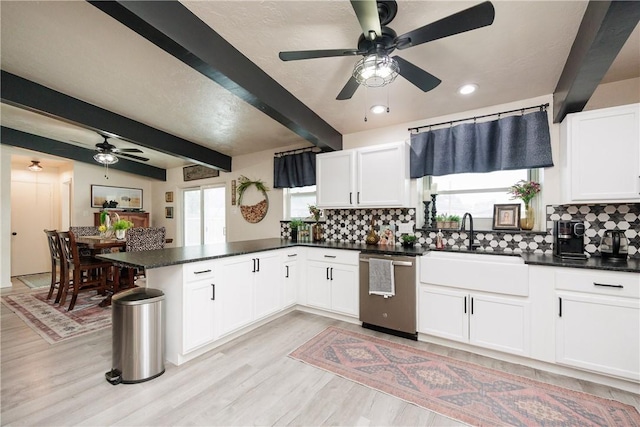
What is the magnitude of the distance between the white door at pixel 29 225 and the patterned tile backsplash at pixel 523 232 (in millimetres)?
7041

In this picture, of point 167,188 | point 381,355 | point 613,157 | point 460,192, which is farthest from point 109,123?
point 613,157

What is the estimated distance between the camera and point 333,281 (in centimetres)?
325

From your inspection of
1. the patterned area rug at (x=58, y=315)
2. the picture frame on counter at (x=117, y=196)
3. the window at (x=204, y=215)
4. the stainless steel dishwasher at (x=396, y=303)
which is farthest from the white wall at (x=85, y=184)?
the stainless steel dishwasher at (x=396, y=303)

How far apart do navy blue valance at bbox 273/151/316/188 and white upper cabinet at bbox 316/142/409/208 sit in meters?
0.34

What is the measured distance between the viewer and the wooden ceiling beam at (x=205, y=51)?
155cm

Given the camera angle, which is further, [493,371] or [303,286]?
[303,286]

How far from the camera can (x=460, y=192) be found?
3.17 meters

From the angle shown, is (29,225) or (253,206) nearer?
(253,206)

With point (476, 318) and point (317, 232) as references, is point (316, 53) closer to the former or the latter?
point (476, 318)

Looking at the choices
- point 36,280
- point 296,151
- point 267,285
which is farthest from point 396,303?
point 36,280

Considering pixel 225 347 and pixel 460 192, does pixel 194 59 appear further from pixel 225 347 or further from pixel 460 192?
pixel 460 192

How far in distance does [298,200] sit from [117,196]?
17.1 feet

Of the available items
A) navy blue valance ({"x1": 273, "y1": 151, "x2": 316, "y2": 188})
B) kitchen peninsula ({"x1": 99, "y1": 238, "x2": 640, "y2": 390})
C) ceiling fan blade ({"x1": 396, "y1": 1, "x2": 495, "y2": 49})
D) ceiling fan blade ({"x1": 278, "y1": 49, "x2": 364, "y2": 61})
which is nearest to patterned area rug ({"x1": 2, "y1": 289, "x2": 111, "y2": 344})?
kitchen peninsula ({"x1": 99, "y1": 238, "x2": 640, "y2": 390})

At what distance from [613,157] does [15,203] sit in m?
9.66
